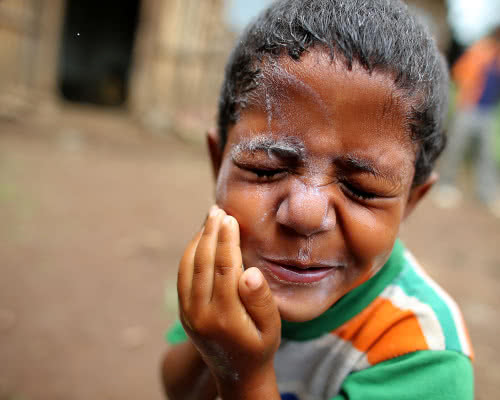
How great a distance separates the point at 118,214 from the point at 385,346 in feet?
11.9

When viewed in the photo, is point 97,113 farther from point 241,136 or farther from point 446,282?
point 241,136

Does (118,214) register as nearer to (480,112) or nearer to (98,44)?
(480,112)

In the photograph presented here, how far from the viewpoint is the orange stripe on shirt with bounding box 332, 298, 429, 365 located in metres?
1.20

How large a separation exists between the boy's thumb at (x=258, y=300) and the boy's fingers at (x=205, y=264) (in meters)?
0.08

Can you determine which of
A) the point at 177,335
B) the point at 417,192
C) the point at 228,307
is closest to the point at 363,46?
the point at 417,192

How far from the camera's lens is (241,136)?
1.21 meters

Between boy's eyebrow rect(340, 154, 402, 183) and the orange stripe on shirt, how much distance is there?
0.39 meters

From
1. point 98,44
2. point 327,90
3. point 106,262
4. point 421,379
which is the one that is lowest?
point 106,262

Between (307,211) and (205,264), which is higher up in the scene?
(307,211)

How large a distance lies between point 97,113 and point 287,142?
9.87 meters

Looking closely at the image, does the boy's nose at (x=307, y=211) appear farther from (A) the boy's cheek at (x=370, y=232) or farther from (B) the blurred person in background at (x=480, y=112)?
(B) the blurred person in background at (x=480, y=112)

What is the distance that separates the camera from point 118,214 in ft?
14.7

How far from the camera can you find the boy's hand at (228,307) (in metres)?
1.05

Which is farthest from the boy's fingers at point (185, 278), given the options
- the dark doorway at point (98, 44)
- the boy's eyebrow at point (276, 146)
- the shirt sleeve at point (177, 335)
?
the dark doorway at point (98, 44)
